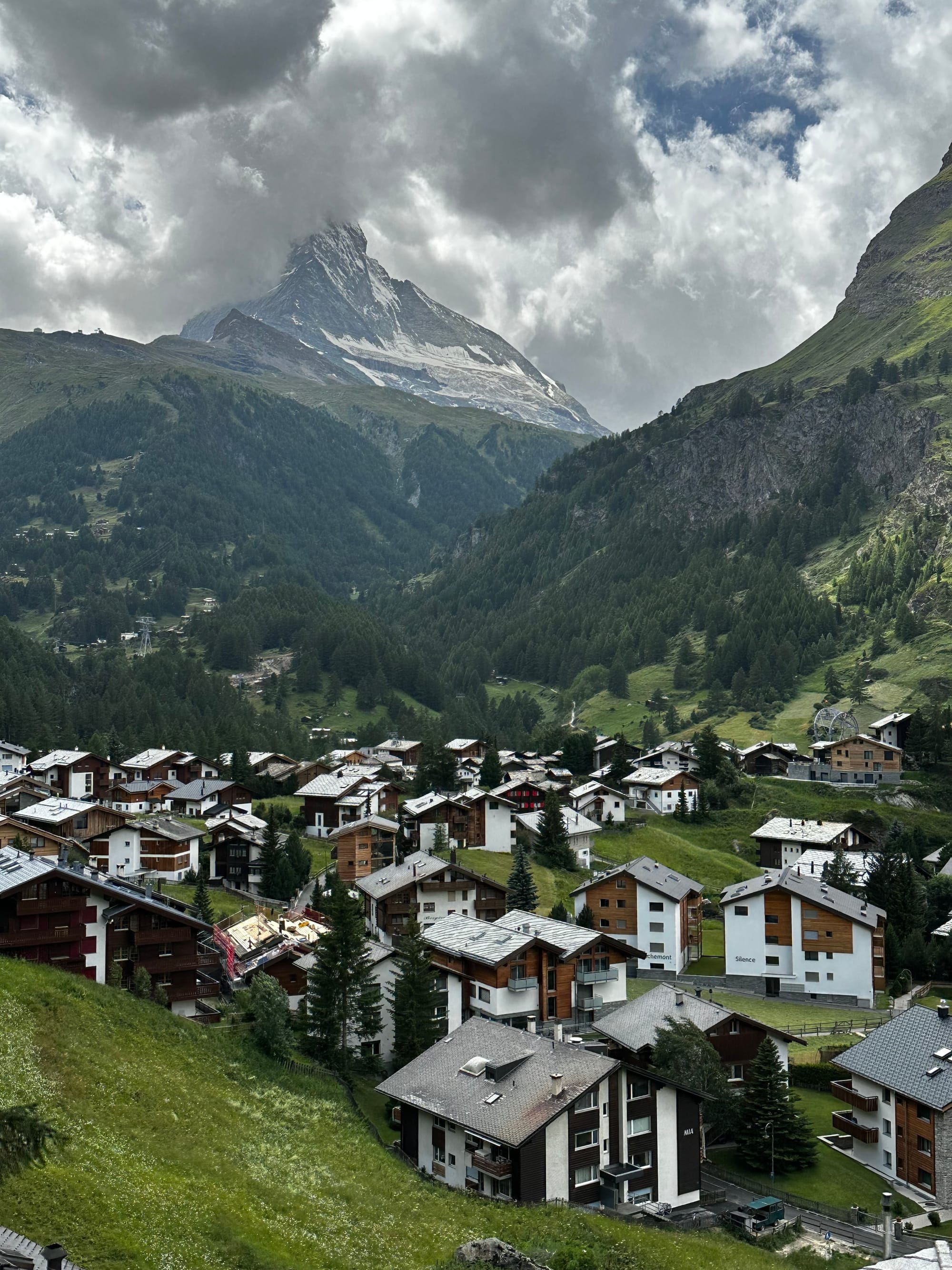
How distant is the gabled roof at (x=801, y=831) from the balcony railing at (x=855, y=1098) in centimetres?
5482

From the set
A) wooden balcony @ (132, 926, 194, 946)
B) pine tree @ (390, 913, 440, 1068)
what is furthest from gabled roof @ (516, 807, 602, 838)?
wooden balcony @ (132, 926, 194, 946)

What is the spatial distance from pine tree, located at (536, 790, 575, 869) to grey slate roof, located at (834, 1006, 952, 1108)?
5189cm

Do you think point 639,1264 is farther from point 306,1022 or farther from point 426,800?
point 426,800

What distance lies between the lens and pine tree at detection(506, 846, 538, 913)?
89.1 m

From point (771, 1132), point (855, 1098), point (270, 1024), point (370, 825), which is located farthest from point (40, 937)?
point (370, 825)

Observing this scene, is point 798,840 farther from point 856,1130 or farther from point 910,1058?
point 856,1130

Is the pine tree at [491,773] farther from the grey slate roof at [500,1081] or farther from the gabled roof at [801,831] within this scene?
the grey slate roof at [500,1081]

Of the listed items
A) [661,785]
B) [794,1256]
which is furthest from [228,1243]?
[661,785]

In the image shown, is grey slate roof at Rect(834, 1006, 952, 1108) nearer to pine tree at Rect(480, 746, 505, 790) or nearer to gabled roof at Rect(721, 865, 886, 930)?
gabled roof at Rect(721, 865, 886, 930)

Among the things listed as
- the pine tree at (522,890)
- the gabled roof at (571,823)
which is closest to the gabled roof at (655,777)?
the gabled roof at (571,823)

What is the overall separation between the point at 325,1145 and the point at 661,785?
96.1 m

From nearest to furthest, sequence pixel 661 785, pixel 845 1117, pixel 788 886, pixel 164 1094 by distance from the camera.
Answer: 1. pixel 164 1094
2. pixel 845 1117
3. pixel 788 886
4. pixel 661 785

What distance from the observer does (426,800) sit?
116 m

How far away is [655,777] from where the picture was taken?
137000 millimetres
